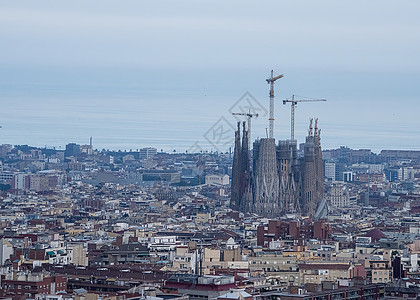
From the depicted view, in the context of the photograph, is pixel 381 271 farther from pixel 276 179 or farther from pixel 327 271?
pixel 276 179

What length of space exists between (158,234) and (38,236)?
31.5 feet

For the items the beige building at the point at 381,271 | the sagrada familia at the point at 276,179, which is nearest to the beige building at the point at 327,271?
the beige building at the point at 381,271

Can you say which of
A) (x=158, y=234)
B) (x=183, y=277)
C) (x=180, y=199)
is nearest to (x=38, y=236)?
(x=158, y=234)

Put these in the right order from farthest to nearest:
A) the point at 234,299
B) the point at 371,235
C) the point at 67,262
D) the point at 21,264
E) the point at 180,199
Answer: the point at 180,199
the point at 371,235
the point at 67,262
the point at 21,264
the point at 234,299

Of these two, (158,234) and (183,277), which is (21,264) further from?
(158,234)

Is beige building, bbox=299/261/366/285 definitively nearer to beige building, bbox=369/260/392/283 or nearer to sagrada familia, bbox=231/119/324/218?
beige building, bbox=369/260/392/283

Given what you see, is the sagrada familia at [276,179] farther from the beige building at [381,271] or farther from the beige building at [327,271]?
the beige building at [327,271]

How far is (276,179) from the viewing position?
5487 inches

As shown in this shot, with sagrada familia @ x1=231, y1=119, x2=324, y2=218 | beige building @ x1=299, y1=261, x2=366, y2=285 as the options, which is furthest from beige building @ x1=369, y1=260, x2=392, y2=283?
sagrada familia @ x1=231, y1=119, x2=324, y2=218

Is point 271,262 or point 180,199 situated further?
point 180,199

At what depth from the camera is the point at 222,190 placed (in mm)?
186875

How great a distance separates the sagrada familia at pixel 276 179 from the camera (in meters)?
138

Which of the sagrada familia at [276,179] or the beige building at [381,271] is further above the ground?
the sagrada familia at [276,179]

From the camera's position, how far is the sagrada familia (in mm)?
137500
